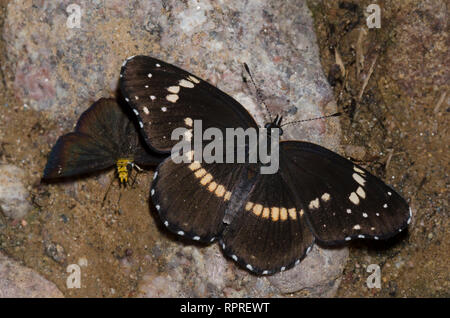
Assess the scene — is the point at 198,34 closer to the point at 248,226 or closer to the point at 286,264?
the point at 248,226

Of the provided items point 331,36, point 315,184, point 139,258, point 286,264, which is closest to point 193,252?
point 139,258

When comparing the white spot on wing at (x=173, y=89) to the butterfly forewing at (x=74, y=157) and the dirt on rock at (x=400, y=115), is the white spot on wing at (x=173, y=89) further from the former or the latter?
the dirt on rock at (x=400, y=115)

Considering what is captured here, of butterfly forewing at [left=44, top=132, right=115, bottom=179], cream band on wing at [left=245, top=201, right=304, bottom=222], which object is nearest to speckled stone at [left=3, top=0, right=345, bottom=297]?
butterfly forewing at [left=44, top=132, right=115, bottom=179]

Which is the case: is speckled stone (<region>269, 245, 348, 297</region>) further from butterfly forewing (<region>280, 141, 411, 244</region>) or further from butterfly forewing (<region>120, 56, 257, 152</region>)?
butterfly forewing (<region>120, 56, 257, 152</region>)

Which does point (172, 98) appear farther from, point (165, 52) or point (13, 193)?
point (13, 193)

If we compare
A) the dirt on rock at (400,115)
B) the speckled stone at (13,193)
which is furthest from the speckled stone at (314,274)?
the speckled stone at (13,193)
